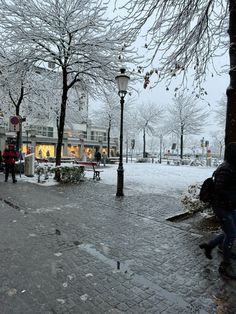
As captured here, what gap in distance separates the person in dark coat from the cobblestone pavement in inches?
10.4

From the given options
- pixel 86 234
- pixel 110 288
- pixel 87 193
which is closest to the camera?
pixel 110 288

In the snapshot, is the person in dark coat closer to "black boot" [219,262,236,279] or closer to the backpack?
"black boot" [219,262,236,279]

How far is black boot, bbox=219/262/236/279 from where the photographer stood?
3603mm

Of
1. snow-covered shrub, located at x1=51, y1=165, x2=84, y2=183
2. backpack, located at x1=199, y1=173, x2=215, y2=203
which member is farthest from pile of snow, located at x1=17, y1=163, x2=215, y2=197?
backpack, located at x1=199, y1=173, x2=215, y2=203

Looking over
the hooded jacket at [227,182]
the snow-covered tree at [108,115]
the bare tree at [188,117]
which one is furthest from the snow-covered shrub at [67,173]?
the bare tree at [188,117]

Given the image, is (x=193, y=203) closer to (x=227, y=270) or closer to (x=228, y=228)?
(x=228, y=228)

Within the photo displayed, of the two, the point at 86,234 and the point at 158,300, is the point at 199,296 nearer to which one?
the point at 158,300

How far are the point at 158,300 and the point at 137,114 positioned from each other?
43883 mm

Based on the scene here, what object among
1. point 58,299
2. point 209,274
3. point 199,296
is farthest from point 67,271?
point 209,274

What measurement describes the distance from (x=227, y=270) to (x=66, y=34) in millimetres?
12038

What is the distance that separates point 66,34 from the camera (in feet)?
39.9

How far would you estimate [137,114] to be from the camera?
45812 mm

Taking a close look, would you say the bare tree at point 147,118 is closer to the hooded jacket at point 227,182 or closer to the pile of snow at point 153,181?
the pile of snow at point 153,181

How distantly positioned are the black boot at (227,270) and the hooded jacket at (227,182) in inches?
33.8
